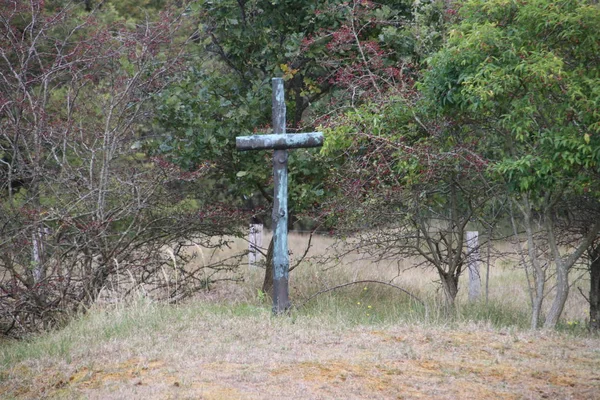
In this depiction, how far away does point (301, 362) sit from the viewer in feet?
23.1

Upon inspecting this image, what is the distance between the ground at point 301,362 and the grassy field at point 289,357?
11mm

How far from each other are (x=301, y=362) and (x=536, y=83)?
3.64 metres

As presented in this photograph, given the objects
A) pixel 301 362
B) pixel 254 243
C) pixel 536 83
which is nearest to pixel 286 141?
pixel 536 83

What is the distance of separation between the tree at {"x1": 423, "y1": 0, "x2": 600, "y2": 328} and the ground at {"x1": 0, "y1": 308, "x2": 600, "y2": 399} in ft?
5.59

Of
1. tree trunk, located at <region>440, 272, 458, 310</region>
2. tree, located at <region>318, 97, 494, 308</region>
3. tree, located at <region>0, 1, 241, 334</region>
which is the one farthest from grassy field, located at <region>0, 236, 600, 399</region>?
tree, located at <region>318, 97, 494, 308</region>

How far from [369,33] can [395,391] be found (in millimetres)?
6911

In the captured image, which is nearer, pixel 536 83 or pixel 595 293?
pixel 536 83

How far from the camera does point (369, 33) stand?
12.0 meters

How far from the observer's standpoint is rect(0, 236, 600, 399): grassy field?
638 cm

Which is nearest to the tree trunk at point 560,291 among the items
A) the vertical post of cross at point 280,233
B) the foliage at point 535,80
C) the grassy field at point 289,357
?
the grassy field at point 289,357

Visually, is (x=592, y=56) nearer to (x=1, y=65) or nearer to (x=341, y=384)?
(x=341, y=384)

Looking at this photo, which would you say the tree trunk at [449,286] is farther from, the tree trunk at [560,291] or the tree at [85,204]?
the tree at [85,204]

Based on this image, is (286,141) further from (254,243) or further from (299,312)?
(254,243)

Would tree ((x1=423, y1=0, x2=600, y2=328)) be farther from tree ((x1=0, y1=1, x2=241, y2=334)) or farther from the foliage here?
tree ((x1=0, y1=1, x2=241, y2=334))
